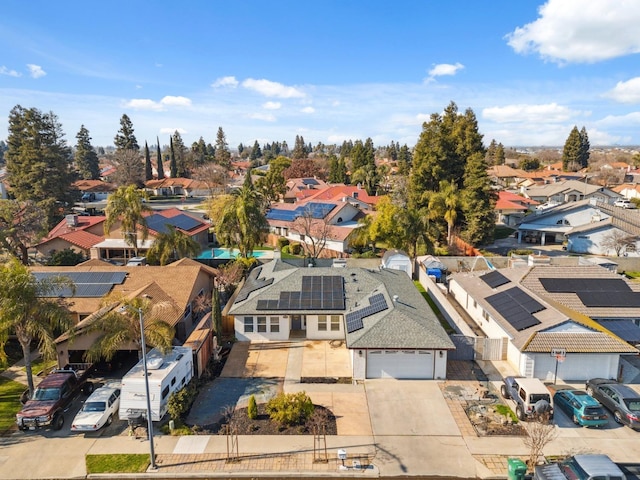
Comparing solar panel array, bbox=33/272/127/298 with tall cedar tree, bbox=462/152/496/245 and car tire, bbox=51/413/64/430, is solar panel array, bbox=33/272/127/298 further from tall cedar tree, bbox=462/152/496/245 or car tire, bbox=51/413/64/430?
tall cedar tree, bbox=462/152/496/245

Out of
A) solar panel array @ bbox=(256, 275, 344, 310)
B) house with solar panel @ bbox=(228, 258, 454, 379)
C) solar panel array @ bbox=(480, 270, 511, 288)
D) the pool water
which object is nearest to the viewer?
house with solar panel @ bbox=(228, 258, 454, 379)

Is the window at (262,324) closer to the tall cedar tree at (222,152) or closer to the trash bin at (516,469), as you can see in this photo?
the trash bin at (516,469)

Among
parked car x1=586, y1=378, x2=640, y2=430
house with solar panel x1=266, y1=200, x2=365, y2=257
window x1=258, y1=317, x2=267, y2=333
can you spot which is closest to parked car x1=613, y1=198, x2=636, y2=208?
house with solar panel x1=266, y1=200, x2=365, y2=257

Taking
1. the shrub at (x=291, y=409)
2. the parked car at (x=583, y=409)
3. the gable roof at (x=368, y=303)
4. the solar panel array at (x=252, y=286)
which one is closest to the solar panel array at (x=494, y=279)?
the gable roof at (x=368, y=303)

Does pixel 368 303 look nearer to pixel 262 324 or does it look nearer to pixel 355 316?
pixel 355 316

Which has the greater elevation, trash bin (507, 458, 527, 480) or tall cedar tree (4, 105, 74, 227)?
tall cedar tree (4, 105, 74, 227)

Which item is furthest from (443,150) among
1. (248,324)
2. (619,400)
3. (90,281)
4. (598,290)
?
(90,281)
